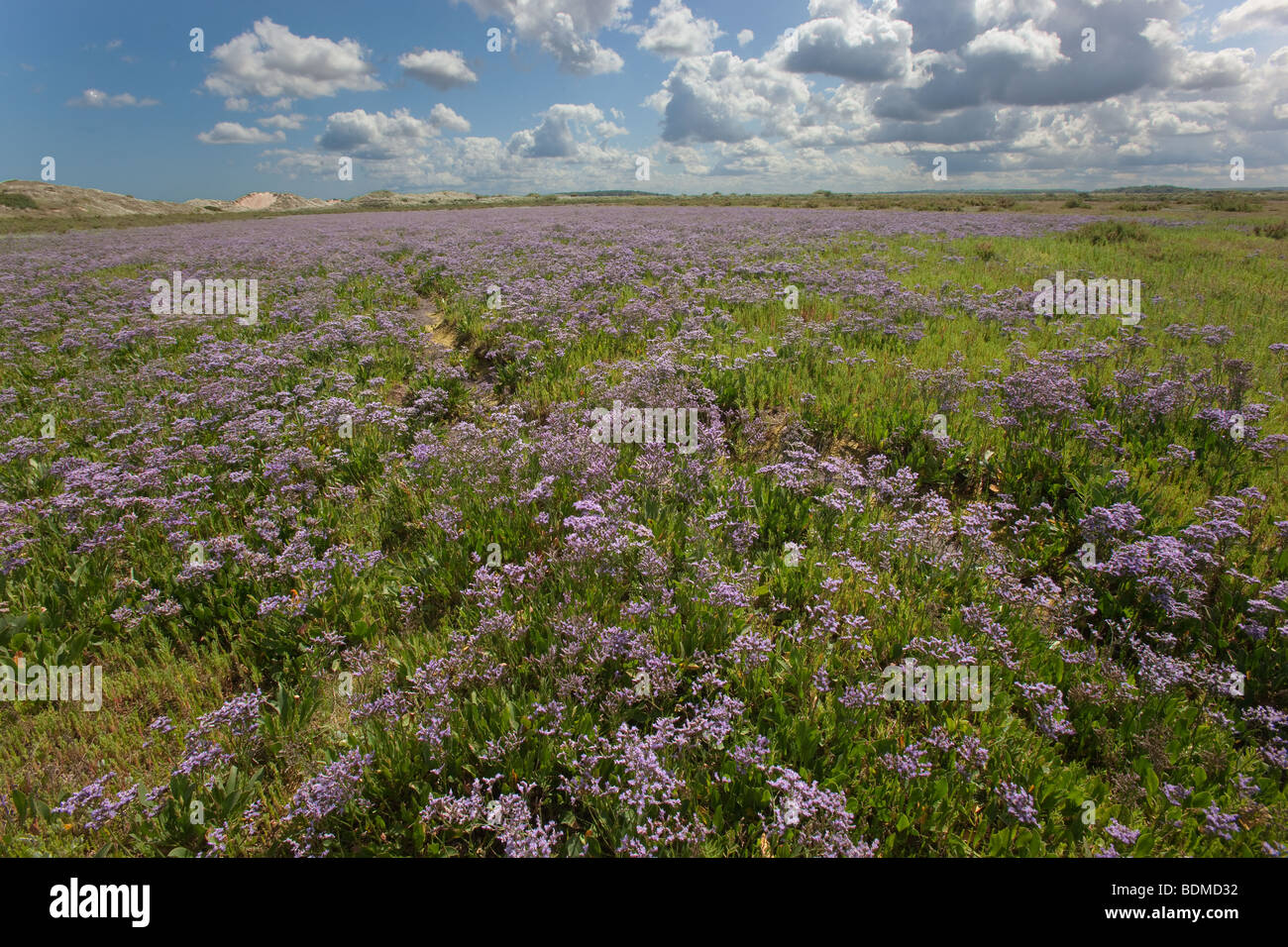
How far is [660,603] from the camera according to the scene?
4039 millimetres

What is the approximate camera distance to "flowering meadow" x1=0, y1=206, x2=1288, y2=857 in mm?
2977

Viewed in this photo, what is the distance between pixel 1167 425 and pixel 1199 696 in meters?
4.09

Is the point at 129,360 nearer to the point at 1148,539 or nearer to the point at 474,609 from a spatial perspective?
the point at 474,609

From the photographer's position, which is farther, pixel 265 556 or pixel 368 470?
pixel 368 470

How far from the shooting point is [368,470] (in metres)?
6.56

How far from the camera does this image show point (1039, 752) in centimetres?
326

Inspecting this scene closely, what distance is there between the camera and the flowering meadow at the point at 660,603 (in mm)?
2977

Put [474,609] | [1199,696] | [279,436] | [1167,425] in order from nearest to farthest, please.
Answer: [1199,696] → [474,609] → [1167,425] → [279,436]
